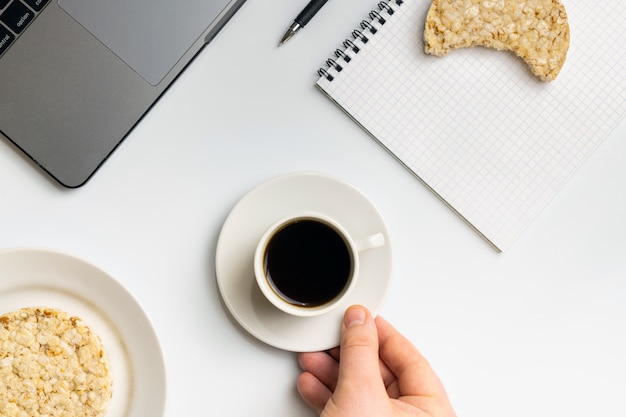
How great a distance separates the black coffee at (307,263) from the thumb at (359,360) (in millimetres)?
62

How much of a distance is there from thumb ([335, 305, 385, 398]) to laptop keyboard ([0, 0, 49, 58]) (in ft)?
2.29

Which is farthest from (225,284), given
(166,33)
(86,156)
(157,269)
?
(166,33)

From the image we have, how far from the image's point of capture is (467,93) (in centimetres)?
101

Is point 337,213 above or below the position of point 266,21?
below

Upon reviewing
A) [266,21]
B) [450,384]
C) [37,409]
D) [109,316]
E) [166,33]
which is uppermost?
[266,21]

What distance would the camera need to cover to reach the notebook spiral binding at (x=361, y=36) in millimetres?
Answer: 1005

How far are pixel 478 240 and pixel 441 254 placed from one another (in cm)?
7

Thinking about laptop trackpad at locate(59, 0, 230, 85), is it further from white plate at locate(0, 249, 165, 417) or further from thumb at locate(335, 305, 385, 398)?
thumb at locate(335, 305, 385, 398)

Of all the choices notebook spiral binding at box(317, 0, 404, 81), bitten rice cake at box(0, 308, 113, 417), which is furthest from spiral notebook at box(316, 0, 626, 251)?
bitten rice cake at box(0, 308, 113, 417)

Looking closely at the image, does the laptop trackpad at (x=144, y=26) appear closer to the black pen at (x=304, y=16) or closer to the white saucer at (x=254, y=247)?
the black pen at (x=304, y=16)

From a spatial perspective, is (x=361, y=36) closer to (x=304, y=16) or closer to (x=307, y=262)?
(x=304, y=16)

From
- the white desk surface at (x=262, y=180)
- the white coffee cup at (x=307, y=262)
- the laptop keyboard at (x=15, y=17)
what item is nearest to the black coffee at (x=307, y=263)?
the white coffee cup at (x=307, y=262)

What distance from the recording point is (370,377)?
0.90m

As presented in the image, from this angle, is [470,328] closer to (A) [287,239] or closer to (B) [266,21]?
(A) [287,239]
